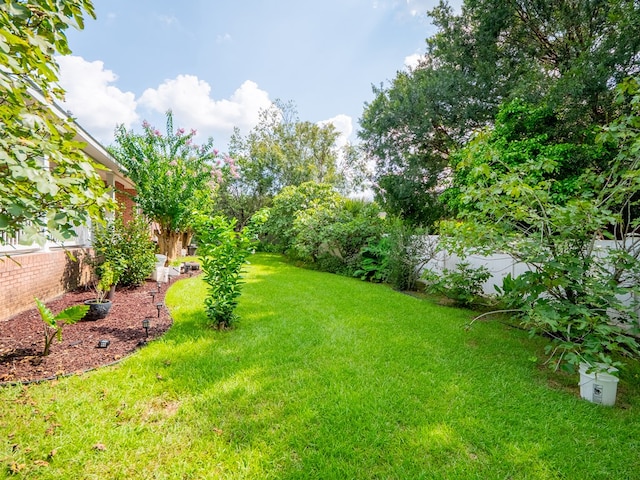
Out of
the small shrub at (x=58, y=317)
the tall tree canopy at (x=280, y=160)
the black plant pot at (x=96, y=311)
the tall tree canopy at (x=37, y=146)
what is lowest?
the black plant pot at (x=96, y=311)

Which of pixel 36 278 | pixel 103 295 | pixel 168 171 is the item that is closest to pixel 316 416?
pixel 103 295

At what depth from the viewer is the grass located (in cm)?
196

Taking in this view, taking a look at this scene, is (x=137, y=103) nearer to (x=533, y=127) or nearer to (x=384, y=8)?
(x=384, y=8)

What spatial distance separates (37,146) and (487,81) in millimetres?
12185

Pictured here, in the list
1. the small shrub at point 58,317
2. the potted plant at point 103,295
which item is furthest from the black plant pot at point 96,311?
the small shrub at point 58,317

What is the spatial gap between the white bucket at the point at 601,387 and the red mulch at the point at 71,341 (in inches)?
191

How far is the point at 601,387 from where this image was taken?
9.29 feet

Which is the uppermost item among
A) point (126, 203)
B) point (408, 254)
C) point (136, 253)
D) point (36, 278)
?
point (126, 203)

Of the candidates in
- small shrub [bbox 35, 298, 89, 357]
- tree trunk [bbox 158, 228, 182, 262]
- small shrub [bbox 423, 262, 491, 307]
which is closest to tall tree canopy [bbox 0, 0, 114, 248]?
small shrub [bbox 35, 298, 89, 357]

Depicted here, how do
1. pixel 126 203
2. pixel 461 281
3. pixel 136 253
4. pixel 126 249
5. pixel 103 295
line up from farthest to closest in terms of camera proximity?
pixel 126 203
pixel 136 253
pixel 126 249
pixel 461 281
pixel 103 295

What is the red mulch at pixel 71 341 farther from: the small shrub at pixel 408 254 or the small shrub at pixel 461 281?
the small shrub at pixel 408 254

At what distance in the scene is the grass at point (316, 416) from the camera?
1955mm

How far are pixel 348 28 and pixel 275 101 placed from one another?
16.1m

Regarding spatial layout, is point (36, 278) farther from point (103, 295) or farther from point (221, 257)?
point (221, 257)
